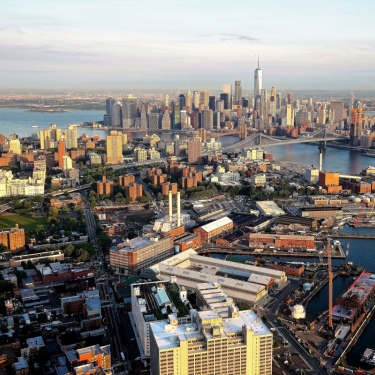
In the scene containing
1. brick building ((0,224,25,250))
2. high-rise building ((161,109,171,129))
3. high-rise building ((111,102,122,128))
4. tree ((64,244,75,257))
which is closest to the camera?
tree ((64,244,75,257))

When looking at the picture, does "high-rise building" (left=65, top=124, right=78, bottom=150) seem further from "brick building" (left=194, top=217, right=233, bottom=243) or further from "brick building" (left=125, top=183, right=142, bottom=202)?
"brick building" (left=194, top=217, right=233, bottom=243)

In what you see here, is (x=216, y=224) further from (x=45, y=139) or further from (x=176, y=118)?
(x=176, y=118)

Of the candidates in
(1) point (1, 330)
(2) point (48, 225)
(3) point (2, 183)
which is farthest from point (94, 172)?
(1) point (1, 330)

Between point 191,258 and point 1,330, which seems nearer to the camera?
point 1,330

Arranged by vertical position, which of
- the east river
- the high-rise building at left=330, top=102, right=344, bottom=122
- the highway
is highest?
the high-rise building at left=330, top=102, right=344, bottom=122

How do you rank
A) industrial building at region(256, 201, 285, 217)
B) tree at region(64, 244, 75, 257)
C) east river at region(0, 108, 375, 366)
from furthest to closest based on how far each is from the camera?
industrial building at region(256, 201, 285, 217) → tree at region(64, 244, 75, 257) → east river at region(0, 108, 375, 366)

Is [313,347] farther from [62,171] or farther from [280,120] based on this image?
[280,120]

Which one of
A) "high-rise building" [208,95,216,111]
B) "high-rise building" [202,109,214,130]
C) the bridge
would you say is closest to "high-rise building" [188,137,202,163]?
the bridge

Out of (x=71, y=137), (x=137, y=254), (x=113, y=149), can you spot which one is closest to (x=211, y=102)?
(x=71, y=137)
